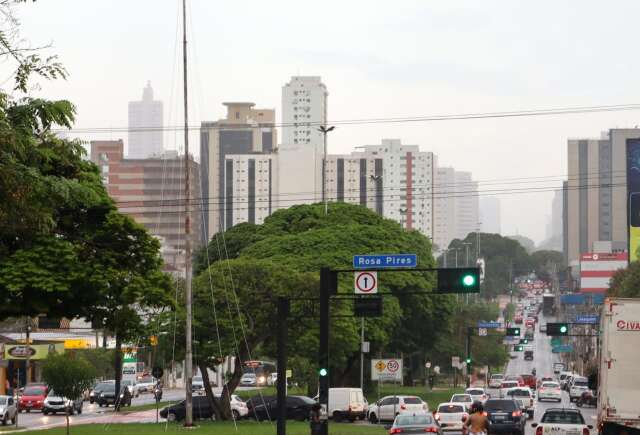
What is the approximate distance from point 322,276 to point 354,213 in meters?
53.1

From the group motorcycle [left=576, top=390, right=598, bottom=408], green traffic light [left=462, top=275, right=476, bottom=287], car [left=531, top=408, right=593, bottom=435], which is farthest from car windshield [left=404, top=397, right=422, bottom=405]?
motorcycle [left=576, top=390, right=598, bottom=408]

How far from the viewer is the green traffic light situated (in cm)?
4116

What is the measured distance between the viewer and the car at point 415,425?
35.5m

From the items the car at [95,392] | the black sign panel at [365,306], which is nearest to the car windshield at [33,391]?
the car at [95,392]

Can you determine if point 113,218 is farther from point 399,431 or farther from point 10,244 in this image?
point 399,431

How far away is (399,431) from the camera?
35625mm

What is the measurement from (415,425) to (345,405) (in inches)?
1005

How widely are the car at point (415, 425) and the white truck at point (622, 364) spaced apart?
749 cm

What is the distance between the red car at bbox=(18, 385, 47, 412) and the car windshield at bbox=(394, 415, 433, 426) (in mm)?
39360

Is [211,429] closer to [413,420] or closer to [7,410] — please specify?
[7,410]

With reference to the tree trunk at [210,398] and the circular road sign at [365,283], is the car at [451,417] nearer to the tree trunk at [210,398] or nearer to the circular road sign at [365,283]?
the circular road sign at [365,283]

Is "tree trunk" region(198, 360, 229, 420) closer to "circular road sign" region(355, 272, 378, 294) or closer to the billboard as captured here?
"circular road sign" region(355, 272, 378, 294)

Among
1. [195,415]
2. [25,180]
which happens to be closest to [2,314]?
[25,180]

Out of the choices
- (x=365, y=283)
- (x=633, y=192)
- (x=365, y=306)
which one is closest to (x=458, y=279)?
(x=365, y=283)
